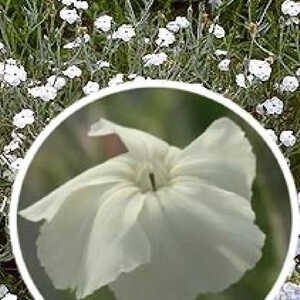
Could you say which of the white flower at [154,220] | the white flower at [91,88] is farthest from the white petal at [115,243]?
the white flower at [91,88]

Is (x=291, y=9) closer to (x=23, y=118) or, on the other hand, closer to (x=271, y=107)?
(x=271, y=107)

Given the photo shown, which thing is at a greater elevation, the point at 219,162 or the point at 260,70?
the point at 219,162

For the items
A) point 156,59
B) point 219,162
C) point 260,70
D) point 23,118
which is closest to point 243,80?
point 260,70

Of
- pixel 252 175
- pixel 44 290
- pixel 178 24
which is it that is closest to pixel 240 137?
pixel 252 175

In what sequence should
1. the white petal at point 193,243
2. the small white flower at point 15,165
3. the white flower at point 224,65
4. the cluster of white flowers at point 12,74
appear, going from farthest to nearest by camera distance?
the white flower at point 224,65 < the cluster of white flowers at point 12,74 < the small white flower at point 15,165 < the white petal at point 193,243

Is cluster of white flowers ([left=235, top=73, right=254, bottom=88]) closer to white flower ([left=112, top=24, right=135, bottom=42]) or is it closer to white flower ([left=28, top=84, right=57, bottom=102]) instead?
white flower ([left=112, top=24, right=135, bottom=42])

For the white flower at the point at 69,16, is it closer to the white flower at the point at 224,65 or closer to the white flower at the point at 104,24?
the white flower at the point at 104,24

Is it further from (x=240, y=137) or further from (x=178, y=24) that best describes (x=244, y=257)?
(x=178, y=24)
